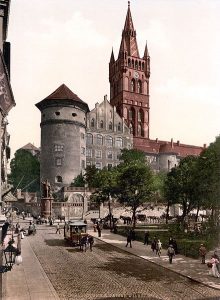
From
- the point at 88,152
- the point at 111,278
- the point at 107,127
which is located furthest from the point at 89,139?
the point at 111,278

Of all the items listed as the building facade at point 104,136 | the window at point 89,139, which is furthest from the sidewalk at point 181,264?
the building facade at point 104,136

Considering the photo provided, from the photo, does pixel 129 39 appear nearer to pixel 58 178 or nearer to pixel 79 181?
pixel 58 178

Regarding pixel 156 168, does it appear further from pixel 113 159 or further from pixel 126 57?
pixel 126 57

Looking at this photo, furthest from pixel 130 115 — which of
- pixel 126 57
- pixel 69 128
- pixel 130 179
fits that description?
pixel 130 179

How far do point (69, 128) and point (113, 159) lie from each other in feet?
58.9

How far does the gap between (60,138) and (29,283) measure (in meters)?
66.6

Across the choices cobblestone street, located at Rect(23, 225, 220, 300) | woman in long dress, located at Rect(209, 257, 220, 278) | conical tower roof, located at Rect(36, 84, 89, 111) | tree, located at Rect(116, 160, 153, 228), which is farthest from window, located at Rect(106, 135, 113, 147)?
woman in long dress, located at Rect(209, 257, 220, 278)

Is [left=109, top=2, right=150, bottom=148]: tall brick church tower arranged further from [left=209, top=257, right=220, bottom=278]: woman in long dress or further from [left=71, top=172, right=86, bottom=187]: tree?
[left=209, top=257, right=220, bottom=278]: woman in long dress

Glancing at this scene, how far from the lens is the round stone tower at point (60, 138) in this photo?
8594 centimetres

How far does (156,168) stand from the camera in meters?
120

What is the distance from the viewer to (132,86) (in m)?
117

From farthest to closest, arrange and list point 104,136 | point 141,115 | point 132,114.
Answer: point 141,115, point 132,114, point 104,136

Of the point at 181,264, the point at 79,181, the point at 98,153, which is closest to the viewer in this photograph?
the point at 181,264

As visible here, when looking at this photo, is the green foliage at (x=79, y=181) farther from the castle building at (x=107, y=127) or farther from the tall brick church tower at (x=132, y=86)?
the tall brick church tower at (x=132, y=86)
